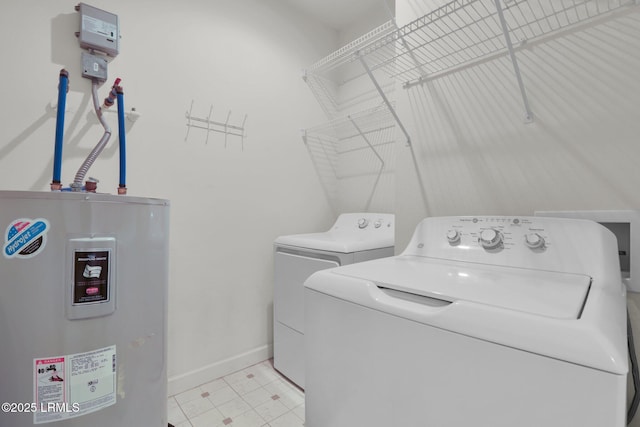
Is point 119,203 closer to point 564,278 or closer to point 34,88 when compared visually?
point 34,88

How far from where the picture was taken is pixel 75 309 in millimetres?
838

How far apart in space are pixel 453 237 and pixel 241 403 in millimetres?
1502

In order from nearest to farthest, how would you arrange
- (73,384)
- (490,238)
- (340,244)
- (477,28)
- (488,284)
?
(488,284) → (73,384) → (490,238) → (477,28) → (340,244)

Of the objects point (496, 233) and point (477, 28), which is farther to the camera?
point (477, 28)

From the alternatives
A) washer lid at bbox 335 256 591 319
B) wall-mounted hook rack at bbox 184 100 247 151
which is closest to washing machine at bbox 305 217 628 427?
washer lid at bbox 335 256 591 319

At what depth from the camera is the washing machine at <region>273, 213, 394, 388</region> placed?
1.55 meters

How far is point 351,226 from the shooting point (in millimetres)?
2176

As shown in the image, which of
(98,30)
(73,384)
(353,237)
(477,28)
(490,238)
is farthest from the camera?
(353,237)

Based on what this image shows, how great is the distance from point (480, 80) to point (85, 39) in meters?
1.83

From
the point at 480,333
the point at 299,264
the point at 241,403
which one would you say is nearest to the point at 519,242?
the point at 480,333

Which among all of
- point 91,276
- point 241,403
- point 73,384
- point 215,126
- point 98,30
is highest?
point 98,30

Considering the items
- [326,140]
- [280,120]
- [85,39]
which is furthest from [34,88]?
[326,140]

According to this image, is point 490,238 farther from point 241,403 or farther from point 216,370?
point 216,370

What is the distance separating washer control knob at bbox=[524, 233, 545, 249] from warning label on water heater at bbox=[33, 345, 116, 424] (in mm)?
1370
